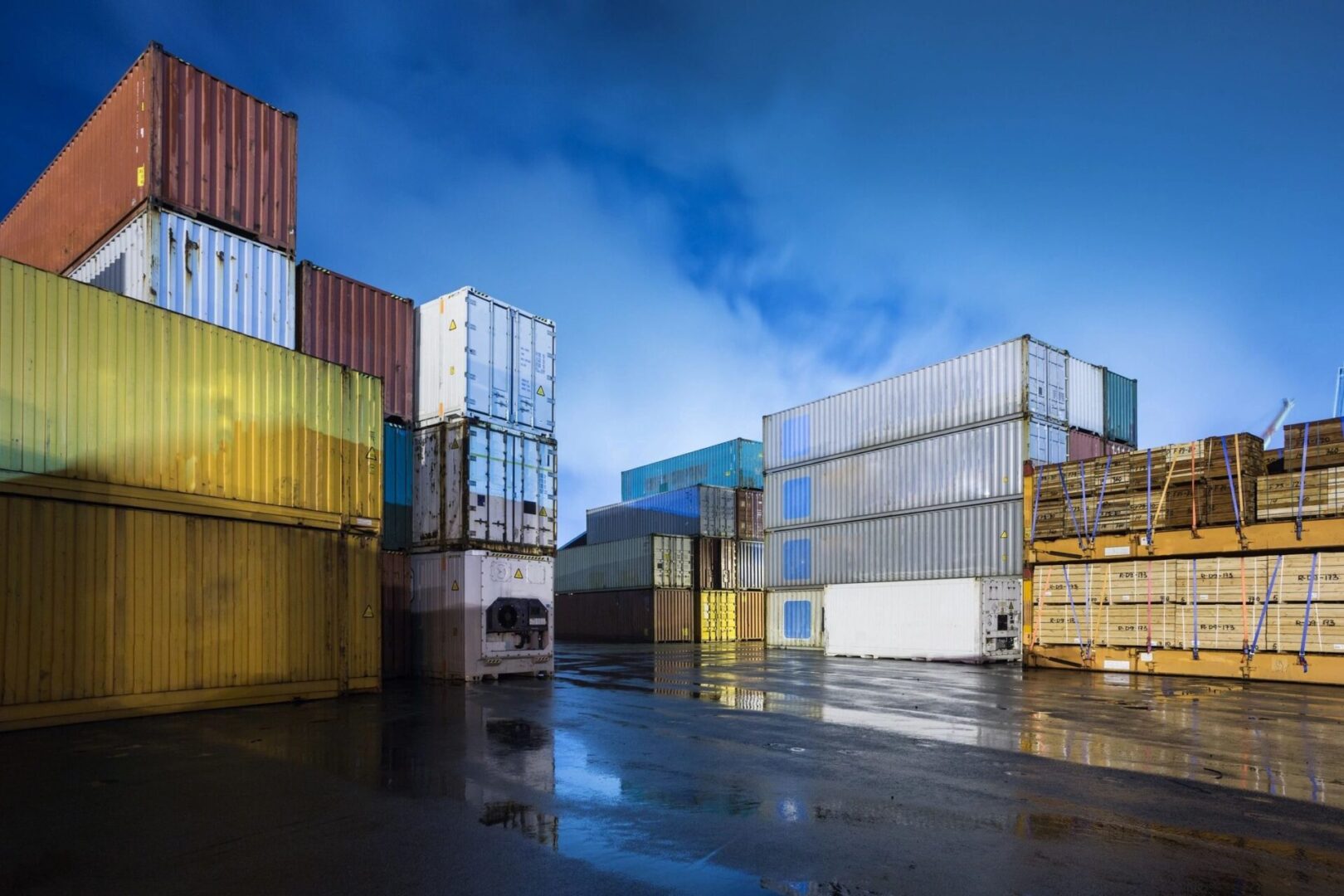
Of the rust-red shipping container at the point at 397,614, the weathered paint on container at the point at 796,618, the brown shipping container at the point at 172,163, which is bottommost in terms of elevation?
the weathered paint on container at the point at 796,618

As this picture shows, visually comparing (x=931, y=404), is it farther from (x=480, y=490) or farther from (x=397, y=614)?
(x=397, y=614)

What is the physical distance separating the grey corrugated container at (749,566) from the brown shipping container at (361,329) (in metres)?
28.2

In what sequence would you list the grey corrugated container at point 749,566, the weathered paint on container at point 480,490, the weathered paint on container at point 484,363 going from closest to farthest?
1. the weathered paint on container at point 480,490
2. the weathered paint on container at point 484,363
3. the grey corrugated container at point 749,566

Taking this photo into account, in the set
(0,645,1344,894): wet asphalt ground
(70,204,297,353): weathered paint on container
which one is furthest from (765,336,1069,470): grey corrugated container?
(70,204,297,353): weathered paint on container

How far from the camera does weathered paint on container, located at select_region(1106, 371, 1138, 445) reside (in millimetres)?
28062

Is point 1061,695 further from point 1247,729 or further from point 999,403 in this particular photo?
point 999,403

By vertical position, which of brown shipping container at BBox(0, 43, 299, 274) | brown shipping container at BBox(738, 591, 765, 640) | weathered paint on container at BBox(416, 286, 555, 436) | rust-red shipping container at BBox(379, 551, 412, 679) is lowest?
brown shipping container at BBox(738, 591, 765, 640)

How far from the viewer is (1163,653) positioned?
61.8ft

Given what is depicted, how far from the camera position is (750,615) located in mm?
44094

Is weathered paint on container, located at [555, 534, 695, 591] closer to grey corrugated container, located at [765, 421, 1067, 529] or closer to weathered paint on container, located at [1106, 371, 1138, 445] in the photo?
grey corrugated container, located at [765, 421, 1067, 529]

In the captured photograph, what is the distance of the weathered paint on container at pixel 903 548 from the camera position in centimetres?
2555

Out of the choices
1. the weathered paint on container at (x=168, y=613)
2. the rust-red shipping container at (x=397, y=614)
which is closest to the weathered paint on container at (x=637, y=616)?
the rust-red shipping container at (x=397, y=614)

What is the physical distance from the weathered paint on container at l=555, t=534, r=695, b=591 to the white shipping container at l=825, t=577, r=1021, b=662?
14.2m

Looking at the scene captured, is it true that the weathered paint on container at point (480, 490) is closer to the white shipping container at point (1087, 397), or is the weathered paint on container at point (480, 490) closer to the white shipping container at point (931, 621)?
the white shipping container at point (931, 621)
